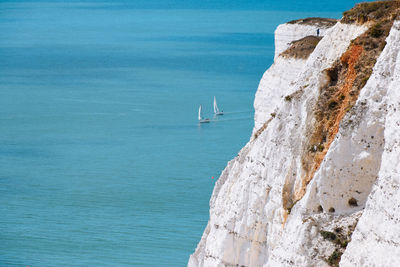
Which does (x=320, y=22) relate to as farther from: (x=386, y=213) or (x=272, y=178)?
(x=386, y=213)

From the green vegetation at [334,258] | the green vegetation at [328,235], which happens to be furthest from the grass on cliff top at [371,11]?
the green vegetation at [334,258]

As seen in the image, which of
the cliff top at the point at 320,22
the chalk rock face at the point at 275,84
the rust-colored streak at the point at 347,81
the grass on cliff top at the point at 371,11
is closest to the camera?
the rust-colored streak at the point at 347,81

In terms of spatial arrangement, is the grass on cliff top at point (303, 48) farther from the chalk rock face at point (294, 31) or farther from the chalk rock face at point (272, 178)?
the chalk rock face at point (272, 178)

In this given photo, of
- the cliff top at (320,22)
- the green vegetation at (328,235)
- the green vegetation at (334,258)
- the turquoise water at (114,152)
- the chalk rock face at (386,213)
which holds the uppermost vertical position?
the cliff top at (320,22)

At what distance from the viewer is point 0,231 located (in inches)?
2270

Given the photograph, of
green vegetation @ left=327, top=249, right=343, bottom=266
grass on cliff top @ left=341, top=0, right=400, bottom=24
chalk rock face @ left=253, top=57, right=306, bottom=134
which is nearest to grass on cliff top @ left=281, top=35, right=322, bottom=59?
chalk rock face @ left=253, top=57, right=306, bottom=134

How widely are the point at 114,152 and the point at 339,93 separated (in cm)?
6862

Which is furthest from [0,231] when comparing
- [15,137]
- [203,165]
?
[15,137]

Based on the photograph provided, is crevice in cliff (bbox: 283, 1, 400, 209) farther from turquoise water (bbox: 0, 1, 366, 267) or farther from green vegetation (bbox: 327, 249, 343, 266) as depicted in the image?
turquoise water (bbox: 0, 1, 366, 267)

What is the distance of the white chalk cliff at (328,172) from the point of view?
42.0 ft

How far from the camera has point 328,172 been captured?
1524cm

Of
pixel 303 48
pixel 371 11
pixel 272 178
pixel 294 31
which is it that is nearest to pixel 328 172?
pixel 272 178

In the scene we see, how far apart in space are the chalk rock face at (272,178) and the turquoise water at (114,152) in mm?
30278

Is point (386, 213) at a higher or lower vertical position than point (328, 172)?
higher
